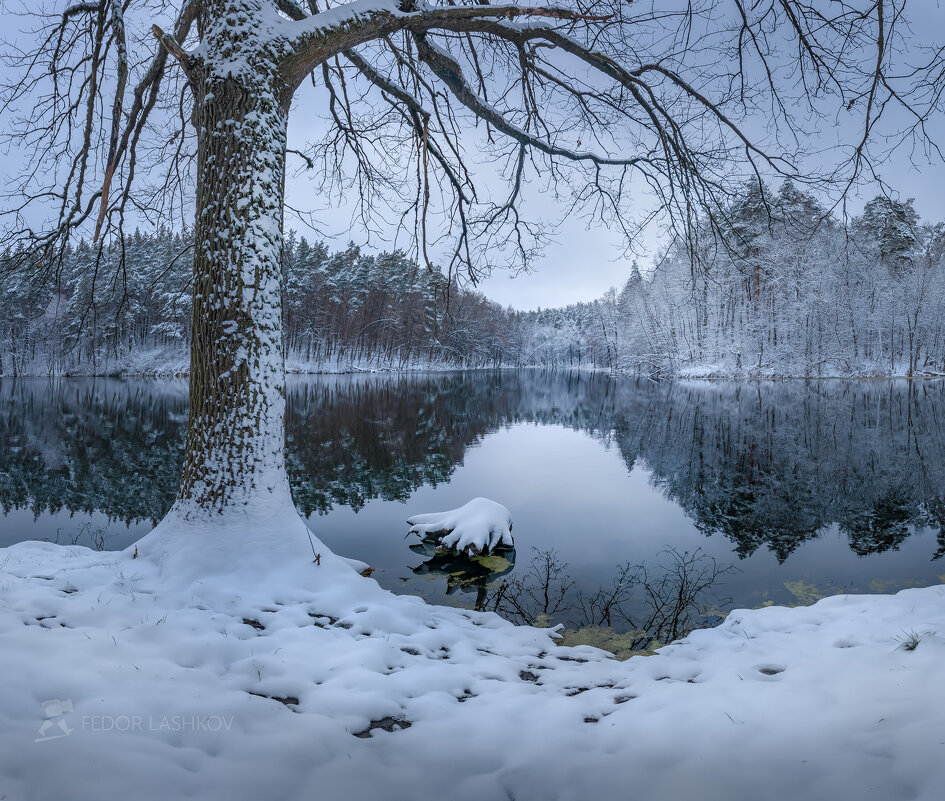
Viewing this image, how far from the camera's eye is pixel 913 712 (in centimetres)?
195

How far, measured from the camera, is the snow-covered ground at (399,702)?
5.48 feet

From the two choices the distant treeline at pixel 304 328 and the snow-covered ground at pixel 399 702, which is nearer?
the snow-covered ground at pixel 399 702

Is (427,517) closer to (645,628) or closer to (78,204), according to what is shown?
(645,628)

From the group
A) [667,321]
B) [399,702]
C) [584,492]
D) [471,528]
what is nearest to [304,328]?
[667,321]


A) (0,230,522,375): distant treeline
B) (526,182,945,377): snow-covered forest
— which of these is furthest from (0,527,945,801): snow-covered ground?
(0,230,522,375): distant treeline

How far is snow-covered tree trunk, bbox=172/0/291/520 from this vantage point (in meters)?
3.90

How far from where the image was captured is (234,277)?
3.90m

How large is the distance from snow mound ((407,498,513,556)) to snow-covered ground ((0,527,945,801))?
10.1 ft

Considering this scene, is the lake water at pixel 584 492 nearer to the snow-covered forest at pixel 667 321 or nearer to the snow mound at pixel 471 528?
the snow mound at pixel 471 528

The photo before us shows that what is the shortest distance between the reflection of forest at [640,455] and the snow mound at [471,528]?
9.63ft

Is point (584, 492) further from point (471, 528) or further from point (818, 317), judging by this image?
point (818, 317)

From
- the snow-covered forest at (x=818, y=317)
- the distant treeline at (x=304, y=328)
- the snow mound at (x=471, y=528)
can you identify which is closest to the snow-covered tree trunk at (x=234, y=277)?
the snow mound at (x=471, y=528)

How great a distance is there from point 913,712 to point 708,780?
3.18 feet

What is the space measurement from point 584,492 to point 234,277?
9.00 metres
